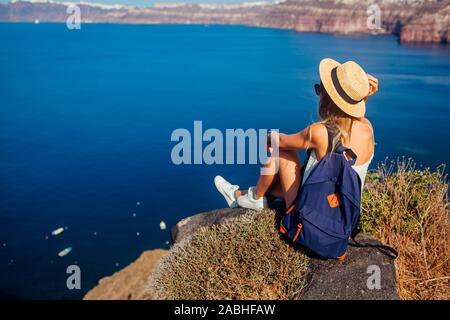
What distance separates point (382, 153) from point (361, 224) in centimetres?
3764

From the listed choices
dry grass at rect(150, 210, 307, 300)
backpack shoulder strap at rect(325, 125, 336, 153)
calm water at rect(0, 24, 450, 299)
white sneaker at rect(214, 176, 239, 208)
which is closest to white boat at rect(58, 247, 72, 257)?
calm water at rect(0, 24, 450, 299)

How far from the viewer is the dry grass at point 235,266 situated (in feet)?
13.8

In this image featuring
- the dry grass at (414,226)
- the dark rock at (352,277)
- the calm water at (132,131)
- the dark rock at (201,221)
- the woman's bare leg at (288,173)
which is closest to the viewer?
the dark rock at (352,277)

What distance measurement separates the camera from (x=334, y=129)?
3855 millimetres

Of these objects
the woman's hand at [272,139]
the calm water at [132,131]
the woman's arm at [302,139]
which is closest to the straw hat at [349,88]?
the woman's arm at [302,139]

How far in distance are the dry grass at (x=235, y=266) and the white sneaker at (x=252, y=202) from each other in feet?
0.56

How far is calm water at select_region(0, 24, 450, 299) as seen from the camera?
94.2 feet

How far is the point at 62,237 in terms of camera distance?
29.6 m

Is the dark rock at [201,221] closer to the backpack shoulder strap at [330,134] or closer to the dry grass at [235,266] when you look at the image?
the dry grass at [235,266]

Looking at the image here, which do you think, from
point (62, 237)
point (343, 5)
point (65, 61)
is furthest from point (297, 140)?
point (343, 5)

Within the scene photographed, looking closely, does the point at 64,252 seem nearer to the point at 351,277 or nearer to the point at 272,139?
the point at 272,139

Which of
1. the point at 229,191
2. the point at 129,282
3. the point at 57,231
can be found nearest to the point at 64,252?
the point at 57,231

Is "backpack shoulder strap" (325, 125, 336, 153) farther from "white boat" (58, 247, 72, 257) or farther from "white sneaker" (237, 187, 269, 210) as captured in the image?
"white boat" (58, 247, 72, 257)
